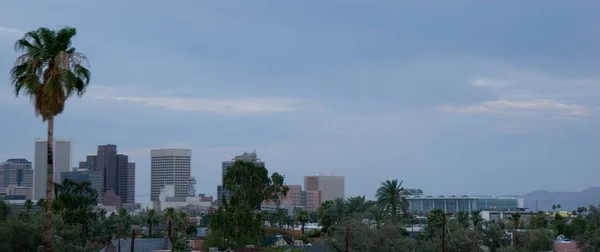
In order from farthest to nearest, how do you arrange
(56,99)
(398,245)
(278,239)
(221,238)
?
1. (278,239)
2. (221,238)
3. (398,245)
4. (56,99)

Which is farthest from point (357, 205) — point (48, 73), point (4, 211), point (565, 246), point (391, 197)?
point (48, 73)

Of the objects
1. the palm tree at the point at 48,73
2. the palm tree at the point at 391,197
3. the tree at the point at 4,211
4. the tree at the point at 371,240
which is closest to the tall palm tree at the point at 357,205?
the palm tree at the point at 391,197

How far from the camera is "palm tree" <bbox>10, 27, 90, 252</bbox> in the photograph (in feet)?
112

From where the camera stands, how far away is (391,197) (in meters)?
110

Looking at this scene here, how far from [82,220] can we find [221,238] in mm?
16517

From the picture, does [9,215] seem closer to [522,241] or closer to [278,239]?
[522,241]

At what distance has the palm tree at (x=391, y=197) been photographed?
110375 mm

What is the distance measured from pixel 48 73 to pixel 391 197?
7966 cm

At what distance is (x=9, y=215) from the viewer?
5019 centimetres

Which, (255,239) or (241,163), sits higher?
(241,163)

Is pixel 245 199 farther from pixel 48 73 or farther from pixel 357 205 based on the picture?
pixel 48 73

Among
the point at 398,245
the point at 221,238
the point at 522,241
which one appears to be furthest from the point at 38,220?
the point at 221,238

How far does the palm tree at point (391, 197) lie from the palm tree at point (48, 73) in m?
78.7

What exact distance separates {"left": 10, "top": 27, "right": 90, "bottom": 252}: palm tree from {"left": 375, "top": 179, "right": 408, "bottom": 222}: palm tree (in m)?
78.7
